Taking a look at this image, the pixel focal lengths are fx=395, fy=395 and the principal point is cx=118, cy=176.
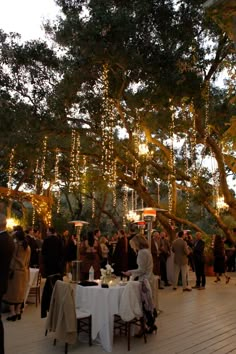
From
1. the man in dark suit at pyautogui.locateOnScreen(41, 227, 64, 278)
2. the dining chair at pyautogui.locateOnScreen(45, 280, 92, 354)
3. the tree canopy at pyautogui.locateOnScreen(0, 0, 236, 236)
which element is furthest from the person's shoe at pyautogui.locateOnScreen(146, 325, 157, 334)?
the tree canopy at pyautogui.locateOnScreen(0, 0, 236, 236)

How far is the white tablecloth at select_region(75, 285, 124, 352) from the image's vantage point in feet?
16.4

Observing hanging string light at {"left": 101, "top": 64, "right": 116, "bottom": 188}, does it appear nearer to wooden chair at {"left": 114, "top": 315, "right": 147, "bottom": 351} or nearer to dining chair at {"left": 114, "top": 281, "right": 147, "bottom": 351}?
dining chair at {"left": 114, "top": 281, "right": 147, "bottom": 351}

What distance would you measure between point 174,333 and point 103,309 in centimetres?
116

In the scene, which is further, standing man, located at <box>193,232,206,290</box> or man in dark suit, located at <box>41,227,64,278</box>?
standing man, located at <box>193,232,206,290</box>

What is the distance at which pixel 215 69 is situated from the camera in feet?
36.6

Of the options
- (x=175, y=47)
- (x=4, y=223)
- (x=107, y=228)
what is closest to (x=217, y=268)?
(x=175, y=47)

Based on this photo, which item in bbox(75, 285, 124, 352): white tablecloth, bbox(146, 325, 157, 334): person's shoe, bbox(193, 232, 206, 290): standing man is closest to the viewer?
bbox(75, 285, 124, 352): white tablecloth

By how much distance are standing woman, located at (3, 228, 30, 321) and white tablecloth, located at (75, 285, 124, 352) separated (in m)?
1.48

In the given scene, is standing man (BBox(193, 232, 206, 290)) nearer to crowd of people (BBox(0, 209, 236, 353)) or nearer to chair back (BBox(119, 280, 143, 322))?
crowd of people (BBox(0, 209, 236, 353))

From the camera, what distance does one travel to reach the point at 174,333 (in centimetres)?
559

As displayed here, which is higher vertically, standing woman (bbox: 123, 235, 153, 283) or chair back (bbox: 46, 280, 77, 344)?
standing woman (bbox: 123, 235, 153, 283)

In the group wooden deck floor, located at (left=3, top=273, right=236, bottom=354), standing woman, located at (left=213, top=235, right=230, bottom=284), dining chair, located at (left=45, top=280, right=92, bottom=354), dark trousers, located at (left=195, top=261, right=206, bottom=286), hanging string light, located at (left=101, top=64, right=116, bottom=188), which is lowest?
wooden deck floor, located at (left=3, top=273, right=236, bottom=354)

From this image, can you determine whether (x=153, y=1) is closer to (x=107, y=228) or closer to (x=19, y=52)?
(x=19, y=52)

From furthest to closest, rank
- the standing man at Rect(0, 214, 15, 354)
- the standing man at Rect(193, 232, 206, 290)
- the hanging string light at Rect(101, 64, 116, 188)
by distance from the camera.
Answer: the hanging string light at Rect(101, 64, 116, 188), the standing man at Rect(193, 232, 206, 290), the standing man at Rect(0, 214, 15, 354)
